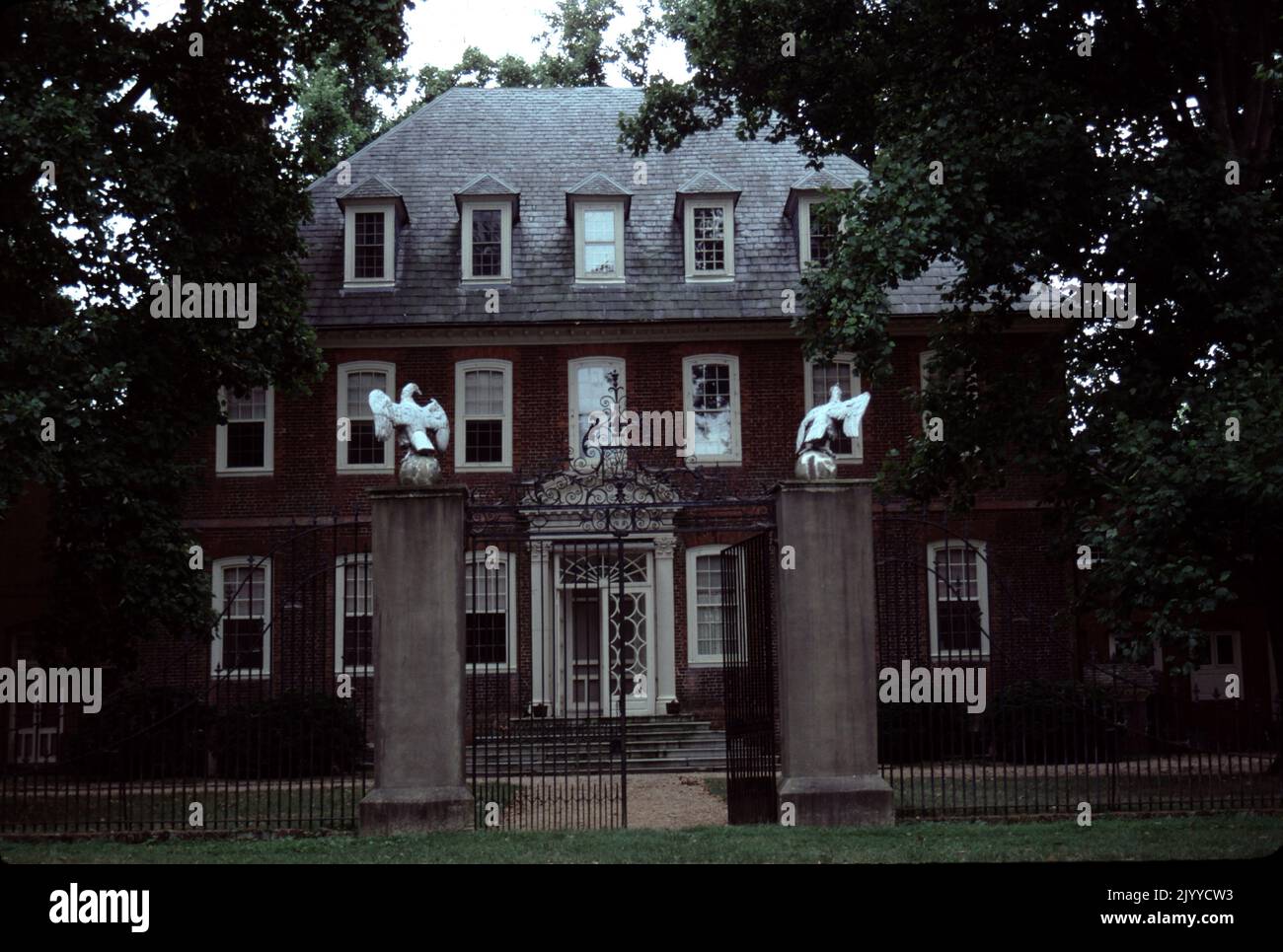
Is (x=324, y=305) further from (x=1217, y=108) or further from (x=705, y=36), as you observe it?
(x=1217, y=108)

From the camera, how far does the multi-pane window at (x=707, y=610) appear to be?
82.8 feet

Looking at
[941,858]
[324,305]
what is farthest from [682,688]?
[941,858]

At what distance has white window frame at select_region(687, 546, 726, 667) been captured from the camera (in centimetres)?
2512

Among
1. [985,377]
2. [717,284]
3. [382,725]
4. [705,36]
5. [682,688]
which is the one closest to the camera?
[382,725]

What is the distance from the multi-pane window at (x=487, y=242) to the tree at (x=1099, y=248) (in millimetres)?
9650

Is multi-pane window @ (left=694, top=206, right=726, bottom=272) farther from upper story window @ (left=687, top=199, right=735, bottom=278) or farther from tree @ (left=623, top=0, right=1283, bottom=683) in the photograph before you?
tree @ (left=623, top=0, right=1283, bottom=683)

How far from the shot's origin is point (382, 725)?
12.6 metres

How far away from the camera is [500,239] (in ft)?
88.3

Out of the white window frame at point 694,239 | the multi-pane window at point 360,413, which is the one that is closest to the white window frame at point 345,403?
the multi-pane window at point 360,413

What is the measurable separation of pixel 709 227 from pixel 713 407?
3.73 meters

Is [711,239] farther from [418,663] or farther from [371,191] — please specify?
[418,663]

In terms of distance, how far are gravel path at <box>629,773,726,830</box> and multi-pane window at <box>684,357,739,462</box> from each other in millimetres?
7511

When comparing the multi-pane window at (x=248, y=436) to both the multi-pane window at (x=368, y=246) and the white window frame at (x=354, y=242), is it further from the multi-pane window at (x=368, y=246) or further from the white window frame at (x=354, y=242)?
the multi-pane window at (x=368, y=246)

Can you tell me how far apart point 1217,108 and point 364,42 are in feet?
37.6
